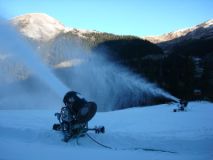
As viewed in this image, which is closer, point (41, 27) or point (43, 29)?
point (43, 29)

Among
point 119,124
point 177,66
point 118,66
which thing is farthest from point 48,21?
point 119,124

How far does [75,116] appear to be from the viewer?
57.1 ft

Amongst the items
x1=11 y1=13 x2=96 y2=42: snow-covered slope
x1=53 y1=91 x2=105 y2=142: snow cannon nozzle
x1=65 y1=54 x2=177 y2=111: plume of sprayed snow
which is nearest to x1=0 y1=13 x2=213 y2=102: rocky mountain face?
x1=11 y1=13 x2=96 y2=42: snow-covered slope

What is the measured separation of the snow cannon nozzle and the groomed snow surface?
38cm

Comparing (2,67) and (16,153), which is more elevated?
(2,67)

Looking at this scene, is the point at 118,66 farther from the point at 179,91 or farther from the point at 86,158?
the point at 86,158

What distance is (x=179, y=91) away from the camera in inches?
2630

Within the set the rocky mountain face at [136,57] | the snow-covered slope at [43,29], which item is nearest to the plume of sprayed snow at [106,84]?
the rocky mountain face at [136,57]

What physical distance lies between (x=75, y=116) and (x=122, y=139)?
2.72 meters

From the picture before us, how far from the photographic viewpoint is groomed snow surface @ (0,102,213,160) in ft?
44.5

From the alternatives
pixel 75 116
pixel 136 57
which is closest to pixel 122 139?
pixel 75 116

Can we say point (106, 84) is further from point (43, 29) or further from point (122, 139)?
point (122, 139)

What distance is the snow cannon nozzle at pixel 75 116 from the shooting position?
1711cm

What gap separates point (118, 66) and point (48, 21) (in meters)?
77.6
